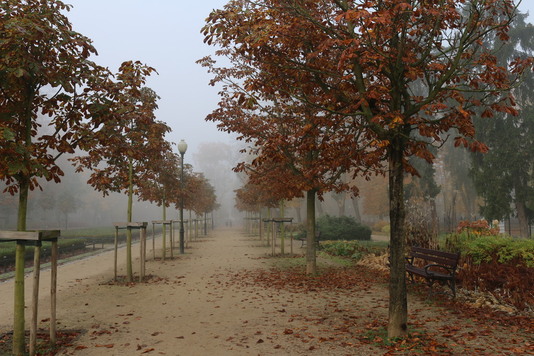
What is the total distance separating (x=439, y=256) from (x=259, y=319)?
12.5ft

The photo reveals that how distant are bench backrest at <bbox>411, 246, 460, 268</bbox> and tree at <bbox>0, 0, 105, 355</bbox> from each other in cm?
652

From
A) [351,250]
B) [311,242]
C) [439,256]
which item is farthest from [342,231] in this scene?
[439,256]

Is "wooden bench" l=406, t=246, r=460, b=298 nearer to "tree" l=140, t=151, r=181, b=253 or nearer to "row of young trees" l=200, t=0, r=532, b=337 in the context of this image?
"row of young trees" l=200, t=0, r=532, b=337

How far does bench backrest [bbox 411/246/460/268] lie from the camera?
714 centimetres

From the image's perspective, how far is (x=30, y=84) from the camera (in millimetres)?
5098

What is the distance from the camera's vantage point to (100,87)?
570cm

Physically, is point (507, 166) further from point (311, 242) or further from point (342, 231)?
point (311, 242)

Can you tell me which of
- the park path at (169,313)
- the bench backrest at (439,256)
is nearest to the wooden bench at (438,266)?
the bench backrest at (439,256)

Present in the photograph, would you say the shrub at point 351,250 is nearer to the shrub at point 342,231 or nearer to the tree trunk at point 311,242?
the tree trunk at point 311,242

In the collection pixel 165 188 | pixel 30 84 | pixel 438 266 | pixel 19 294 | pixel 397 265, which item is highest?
pixel 30 84

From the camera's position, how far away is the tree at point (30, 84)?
450 centimetres

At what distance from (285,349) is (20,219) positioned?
12.4 feet

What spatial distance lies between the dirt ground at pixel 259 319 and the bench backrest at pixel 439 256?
2.34ft

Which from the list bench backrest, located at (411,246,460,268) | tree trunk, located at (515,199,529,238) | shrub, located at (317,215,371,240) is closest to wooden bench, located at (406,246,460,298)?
bench backrest, located at (411,246,460,268)
